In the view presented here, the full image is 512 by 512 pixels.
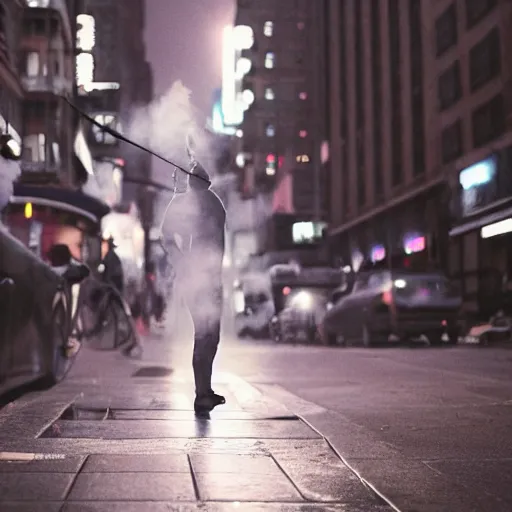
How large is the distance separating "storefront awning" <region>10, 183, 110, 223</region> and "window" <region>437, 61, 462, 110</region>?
49.0 ft

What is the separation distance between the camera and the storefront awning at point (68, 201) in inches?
645

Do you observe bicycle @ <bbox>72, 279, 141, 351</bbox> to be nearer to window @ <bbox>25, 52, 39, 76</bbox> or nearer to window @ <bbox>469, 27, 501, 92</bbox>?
window @ <bbox>25, 52, 39, 76</bbox>

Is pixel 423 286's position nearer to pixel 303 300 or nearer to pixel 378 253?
pixel 303 300

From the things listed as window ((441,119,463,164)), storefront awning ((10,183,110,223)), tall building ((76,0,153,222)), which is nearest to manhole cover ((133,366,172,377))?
storefront awning ((10,183,110,223))

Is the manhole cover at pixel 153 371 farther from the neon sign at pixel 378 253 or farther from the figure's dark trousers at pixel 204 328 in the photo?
the neon sign at pixel 378 253

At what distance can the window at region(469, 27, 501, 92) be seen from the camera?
28.0 m

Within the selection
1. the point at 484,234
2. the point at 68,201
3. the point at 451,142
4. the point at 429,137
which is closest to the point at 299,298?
the point at 484,234

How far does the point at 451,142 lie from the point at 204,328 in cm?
2732

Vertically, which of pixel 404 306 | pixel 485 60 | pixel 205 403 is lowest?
pixel 205 403

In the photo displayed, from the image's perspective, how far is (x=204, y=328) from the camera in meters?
6.50

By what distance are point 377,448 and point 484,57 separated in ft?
87.7

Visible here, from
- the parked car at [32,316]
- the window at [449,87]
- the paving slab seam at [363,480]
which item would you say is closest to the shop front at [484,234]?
the window at [449,87]

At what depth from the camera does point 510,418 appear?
6.26 m

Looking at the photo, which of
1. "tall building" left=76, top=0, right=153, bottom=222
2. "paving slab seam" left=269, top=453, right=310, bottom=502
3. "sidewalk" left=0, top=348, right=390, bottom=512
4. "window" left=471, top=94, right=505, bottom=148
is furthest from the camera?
"tall building" left=76, top=0, right=153, bottom=222
